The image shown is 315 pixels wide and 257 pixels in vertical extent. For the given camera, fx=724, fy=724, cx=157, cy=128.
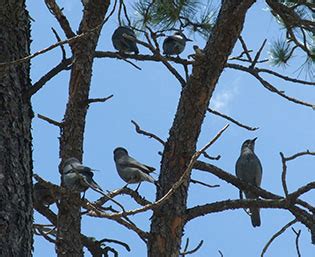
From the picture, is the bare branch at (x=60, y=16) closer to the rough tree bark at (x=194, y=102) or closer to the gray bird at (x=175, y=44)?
the rough tree bark at (x=194, y=102)

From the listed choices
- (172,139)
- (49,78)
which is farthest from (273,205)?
(49,78)

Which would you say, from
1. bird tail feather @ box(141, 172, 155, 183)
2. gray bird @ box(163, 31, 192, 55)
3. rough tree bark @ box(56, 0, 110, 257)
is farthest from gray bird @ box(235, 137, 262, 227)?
rough tree bark @ box(56, 0, 110, 257)

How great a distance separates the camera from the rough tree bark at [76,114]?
3.53m

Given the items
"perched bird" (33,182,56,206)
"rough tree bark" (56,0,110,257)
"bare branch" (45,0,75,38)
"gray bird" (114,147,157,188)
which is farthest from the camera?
"gray bird" (114,147,157,188)

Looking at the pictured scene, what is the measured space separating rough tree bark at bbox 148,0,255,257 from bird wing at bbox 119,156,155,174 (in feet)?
3.76

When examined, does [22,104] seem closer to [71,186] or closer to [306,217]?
[71,186]

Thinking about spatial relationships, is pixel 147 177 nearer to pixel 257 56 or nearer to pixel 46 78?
pixel 257 56

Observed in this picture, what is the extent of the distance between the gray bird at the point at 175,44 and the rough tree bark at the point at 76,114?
2.54 m

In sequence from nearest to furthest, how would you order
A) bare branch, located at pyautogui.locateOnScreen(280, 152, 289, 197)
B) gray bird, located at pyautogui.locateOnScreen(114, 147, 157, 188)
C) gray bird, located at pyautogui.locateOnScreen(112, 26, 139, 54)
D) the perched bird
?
bare branch, located at pyautogui.locateOnScreen(280, 152, 289, 197), the perched bird, gray bird, located at pyautogui.locateOnScreen(114, 147, 157, 188), gray bird, located at pyautogui.locateOnScreen(112, 26, 139, 54)

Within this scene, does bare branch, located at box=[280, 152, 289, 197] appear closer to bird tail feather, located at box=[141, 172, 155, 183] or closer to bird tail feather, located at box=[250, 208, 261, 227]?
bird tail feather, located at box=[141, 172, 155, 183]

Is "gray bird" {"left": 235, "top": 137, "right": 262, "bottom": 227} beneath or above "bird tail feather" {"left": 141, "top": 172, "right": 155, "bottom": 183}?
above

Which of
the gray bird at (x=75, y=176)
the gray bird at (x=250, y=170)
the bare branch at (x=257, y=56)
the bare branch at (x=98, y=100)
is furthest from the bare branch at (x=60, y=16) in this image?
the gray bird at (x=250, y=170)

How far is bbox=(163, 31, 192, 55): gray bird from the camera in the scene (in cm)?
667

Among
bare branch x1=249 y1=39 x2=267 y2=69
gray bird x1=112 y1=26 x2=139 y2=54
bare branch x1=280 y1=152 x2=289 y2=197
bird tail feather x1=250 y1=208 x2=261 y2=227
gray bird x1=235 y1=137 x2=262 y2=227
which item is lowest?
bare branch x1=280 y1=152 x2=289 y2=197
